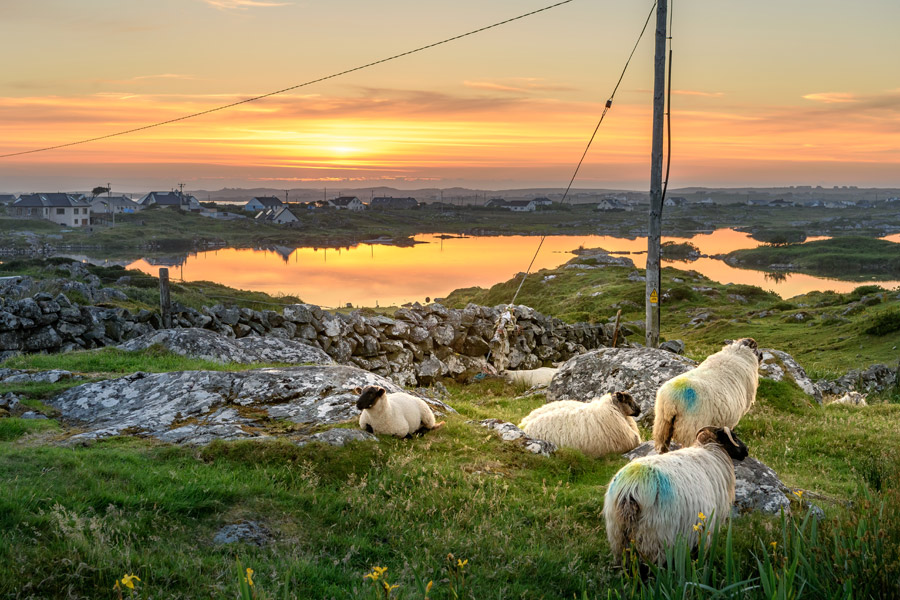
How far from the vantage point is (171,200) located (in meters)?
182

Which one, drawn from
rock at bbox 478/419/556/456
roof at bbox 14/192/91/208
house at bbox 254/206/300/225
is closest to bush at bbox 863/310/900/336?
rock at bbox 478/419/556/456

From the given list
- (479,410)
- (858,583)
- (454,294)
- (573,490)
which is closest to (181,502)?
(573,490)

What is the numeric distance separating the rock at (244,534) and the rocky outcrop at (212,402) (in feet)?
8.98

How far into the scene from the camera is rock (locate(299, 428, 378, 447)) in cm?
858

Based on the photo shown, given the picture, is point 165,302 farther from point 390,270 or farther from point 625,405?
point 390,270

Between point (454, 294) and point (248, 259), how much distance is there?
130 ft

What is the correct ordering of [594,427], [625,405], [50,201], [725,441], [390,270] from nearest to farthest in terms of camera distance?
[725,441], [594,427], [625,405], [390,270], [50,201]

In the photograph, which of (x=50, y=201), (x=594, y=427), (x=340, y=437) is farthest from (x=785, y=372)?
(x=50, y=201)

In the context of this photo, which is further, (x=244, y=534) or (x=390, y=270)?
(x=390, y=270)

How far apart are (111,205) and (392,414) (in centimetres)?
16818

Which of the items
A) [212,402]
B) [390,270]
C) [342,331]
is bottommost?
[390,270]

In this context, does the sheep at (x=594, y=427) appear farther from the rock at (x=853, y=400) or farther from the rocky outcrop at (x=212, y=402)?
the rock at (x=853, y=400)

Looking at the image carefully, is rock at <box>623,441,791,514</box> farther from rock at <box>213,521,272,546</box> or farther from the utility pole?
the utility pole

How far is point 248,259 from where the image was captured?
9169 centimetres
